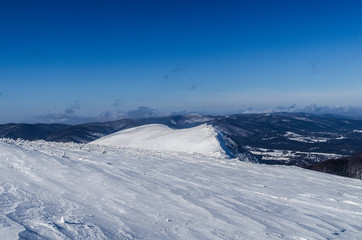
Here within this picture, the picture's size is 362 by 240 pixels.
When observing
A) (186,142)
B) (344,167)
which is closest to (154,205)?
(186,142)

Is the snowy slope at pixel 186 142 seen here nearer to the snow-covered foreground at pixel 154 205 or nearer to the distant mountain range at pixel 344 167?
the distant mountain range at pixel 344 167

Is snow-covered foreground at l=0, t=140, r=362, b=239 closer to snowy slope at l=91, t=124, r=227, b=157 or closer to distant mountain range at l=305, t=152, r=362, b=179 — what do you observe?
snowy slope at l=91, t=124, r=227, b=157

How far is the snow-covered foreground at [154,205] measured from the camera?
6.43 meters

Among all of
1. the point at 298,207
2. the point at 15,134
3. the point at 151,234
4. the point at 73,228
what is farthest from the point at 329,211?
the point at 15,134

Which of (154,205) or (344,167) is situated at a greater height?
(154,205)

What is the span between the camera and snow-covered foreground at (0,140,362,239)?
6426 mm

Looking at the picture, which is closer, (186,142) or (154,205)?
(154,205)

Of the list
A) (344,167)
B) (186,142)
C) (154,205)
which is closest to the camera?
(154,205)

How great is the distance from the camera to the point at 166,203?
9.00 meters

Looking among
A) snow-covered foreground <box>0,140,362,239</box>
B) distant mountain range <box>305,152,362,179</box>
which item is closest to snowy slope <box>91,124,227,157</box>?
distant mountain range <box>305,152,362,179</box>

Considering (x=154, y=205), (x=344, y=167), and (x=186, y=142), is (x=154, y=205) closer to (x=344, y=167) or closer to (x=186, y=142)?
(x=186, y=142)

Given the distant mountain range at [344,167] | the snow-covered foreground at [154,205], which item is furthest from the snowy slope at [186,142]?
the snow-covered foreground at [154,205]

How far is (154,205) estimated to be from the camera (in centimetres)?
868

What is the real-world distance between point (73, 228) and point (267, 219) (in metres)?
5.01
